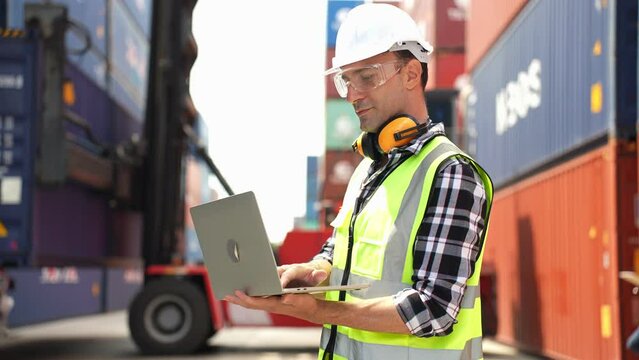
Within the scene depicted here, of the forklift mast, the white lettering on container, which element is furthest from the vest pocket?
the forklift mast

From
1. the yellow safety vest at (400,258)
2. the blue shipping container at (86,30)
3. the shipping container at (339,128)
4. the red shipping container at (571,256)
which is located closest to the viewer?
the yellow safety vest at (400,258)

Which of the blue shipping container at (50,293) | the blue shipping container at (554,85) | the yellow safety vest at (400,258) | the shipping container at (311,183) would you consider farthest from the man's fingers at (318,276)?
the shipping container at (311,183)

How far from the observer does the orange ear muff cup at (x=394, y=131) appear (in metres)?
2.54

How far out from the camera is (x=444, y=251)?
7.66 feet

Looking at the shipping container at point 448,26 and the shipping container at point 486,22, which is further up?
the shipping container at point 448,26

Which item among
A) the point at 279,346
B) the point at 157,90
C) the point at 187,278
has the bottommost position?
the point at 279,346

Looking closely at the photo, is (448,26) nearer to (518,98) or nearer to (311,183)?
(518,98)

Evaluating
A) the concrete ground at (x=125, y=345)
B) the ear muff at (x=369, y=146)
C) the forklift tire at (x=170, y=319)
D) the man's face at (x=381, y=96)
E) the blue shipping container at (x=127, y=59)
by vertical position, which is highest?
the blue shipping container at (x=127, y=59)

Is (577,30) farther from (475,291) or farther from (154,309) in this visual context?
(475,291)

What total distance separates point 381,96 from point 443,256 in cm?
48

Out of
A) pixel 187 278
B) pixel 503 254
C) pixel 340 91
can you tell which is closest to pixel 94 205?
pixel 187 278

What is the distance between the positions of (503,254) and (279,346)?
3273 mm

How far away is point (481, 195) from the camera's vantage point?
2404mm

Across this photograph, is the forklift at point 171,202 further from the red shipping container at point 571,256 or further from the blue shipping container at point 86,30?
the red shipping container at point 571,256
